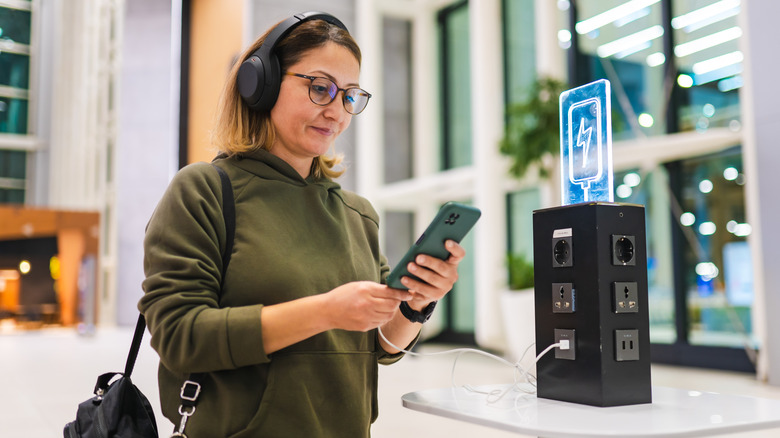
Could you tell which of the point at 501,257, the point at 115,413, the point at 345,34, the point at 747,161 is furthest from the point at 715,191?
the point at 115,413

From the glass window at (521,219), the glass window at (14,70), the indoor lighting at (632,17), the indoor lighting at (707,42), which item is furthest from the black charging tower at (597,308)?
the glass window at (14,70)

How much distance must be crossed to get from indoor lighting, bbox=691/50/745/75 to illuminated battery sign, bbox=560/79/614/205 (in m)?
4.52

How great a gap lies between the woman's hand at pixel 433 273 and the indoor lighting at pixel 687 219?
5.09 meters

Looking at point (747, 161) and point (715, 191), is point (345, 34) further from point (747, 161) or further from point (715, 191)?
point (715, 191)

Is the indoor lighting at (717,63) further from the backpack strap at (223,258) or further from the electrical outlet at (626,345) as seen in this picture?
the backpack strap at (223,258)

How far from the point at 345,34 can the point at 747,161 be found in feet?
14.4

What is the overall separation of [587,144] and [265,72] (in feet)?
2.30

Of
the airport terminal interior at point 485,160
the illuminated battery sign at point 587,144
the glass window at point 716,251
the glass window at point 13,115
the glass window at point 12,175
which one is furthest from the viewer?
the glass window at point 12,175

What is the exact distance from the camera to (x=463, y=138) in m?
8.52

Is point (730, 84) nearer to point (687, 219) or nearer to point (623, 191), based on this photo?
point (687, 219)

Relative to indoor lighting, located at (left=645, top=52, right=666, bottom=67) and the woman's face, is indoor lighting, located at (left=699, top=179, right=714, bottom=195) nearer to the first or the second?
indoor lighting, located at (left=645, top=52, right=666, bottom=67)

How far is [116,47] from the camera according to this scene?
13117 millimetres

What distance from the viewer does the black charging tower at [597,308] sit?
126 cm

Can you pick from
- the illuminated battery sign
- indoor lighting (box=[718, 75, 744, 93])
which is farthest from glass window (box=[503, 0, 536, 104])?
the illuminated battery sign
